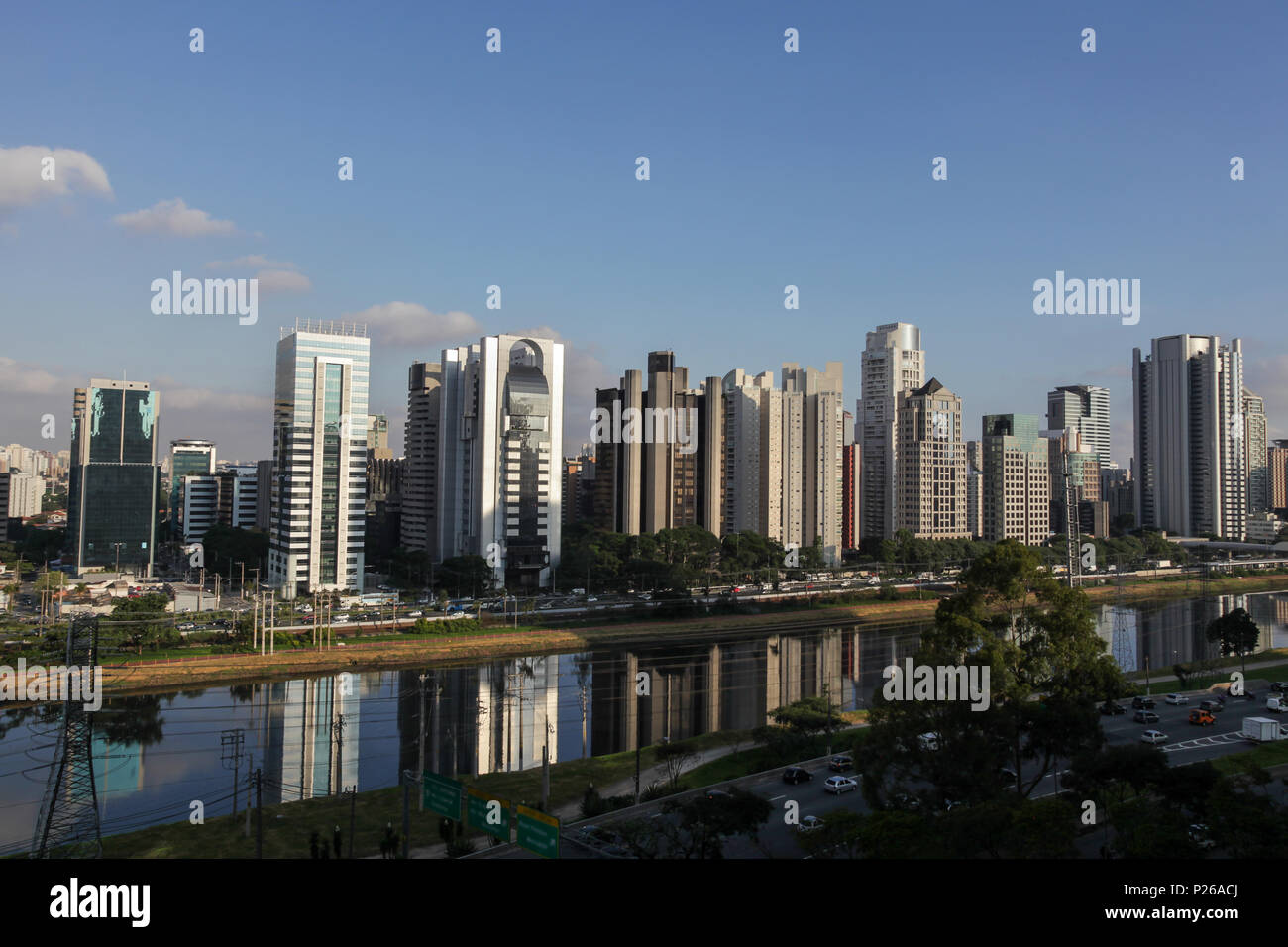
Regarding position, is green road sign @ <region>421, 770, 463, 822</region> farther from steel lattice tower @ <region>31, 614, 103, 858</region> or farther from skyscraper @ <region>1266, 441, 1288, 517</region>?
skyscraper @ <region>1266, 441, 1288, 517</region>

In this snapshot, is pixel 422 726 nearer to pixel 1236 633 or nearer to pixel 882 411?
pixel 1236 633

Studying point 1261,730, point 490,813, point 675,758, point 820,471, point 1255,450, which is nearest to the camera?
point 490,813

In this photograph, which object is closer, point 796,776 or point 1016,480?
point 796,776

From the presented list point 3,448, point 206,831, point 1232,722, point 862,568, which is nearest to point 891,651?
point 1232,722

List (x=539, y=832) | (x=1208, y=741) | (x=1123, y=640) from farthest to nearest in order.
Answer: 1. (x=1123, y=640)
2. (x=1208, y=741)
3. (x=539, y=832)

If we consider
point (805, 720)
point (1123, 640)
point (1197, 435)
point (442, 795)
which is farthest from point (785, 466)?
point (442, 795)

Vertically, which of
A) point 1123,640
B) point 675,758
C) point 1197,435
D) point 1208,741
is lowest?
point 675,758
